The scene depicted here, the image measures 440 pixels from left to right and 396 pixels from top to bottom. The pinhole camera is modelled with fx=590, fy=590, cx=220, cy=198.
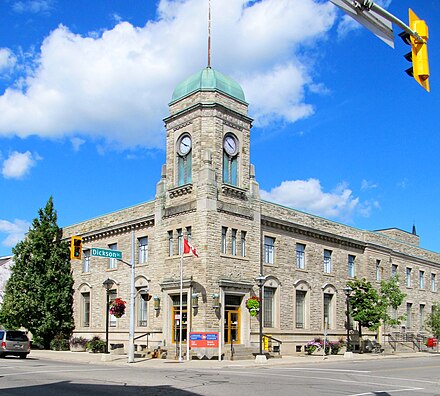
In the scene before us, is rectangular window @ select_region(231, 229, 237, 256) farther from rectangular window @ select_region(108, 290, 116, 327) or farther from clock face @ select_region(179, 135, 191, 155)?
rectangular window @ select_region(108, 290, 116, 327)

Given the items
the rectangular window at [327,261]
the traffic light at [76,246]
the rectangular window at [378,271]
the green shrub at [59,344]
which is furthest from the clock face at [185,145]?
the rectangular window at [378,271]

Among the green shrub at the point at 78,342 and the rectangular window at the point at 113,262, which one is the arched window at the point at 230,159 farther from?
the green shrub at the point at 78,342

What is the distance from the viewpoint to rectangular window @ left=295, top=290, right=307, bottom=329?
132 feet

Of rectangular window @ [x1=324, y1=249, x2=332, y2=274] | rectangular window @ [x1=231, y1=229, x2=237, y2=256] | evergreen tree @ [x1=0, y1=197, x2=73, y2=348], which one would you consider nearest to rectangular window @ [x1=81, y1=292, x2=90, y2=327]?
evergreen tree @ [x1=0, y1=197, x2=73, y2=348]

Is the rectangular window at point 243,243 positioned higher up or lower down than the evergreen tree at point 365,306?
higher up

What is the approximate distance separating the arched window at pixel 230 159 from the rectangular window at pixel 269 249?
4.65 metres

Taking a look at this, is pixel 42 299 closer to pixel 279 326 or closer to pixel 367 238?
pixel 279 326

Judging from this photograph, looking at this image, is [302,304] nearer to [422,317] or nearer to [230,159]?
[230,159]

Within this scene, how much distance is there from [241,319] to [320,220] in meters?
12.1

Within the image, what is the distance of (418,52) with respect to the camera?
31.0 ft

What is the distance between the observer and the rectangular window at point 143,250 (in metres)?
39.1

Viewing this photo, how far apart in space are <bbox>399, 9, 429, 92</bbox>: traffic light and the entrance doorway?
25.9 m

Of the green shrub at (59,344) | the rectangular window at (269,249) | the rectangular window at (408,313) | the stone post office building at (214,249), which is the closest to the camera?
the stone post office building at (214,249)

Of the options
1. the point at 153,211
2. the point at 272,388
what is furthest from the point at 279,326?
the point at 272,388
